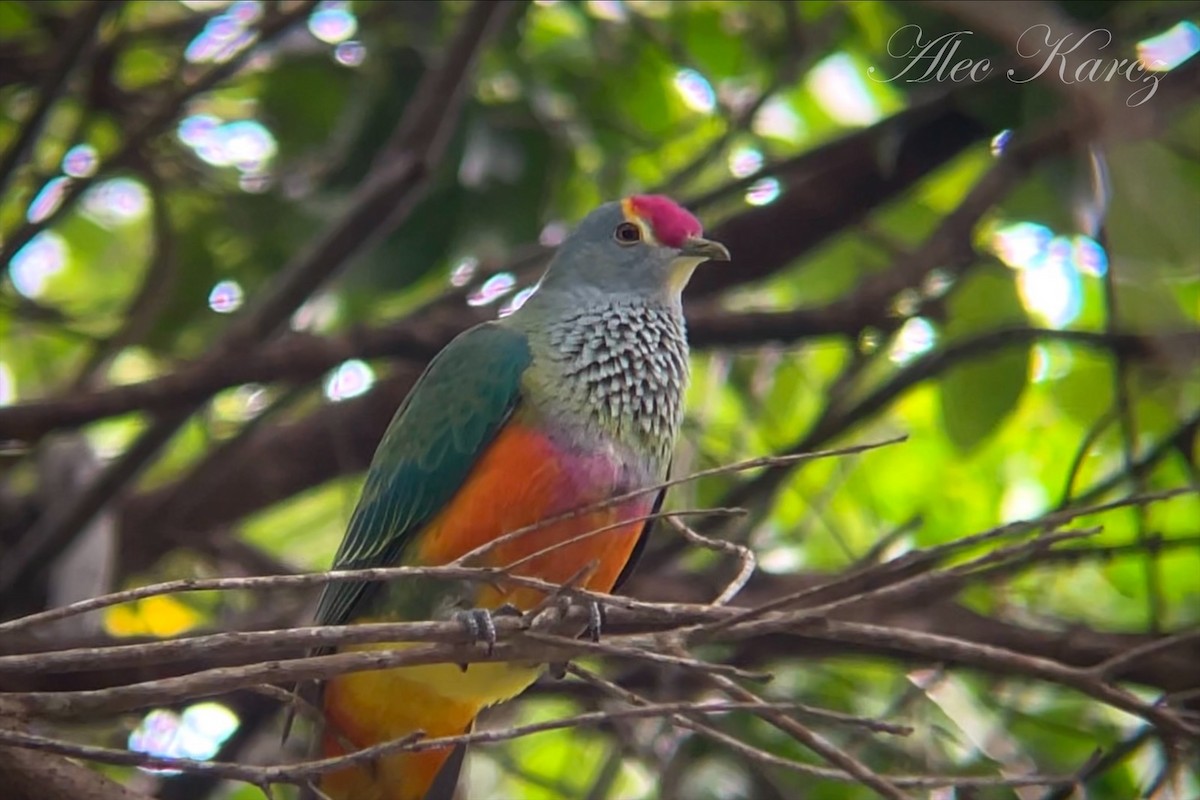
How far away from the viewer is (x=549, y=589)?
1955 mm

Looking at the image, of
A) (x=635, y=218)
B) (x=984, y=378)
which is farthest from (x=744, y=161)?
(x=984, y=378)

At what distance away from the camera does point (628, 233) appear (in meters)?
3.27

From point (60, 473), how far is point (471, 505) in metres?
1.48

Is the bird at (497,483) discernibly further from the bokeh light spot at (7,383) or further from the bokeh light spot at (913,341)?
the bokeh light spot at (7,383)

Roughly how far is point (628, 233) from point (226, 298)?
4.10ft

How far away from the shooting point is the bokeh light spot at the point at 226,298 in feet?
12.7

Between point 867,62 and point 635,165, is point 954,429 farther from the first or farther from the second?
point 635,165

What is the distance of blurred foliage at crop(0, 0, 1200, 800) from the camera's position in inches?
128

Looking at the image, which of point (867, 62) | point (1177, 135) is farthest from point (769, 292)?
point (1177, 135)

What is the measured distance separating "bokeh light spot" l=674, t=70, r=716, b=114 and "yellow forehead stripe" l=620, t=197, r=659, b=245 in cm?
72

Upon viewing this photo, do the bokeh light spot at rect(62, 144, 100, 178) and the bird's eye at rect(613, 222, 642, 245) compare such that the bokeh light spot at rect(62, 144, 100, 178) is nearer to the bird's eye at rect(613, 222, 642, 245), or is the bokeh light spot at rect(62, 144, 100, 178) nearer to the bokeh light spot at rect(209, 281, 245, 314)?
the bokeh light spot at rect(209, 281, 245, 314)

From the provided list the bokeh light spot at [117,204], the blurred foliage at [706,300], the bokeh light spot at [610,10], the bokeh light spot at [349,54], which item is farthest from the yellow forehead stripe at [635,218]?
the bokeh light spot at [117,204]

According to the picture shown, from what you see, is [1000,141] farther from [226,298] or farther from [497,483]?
[226,298]
